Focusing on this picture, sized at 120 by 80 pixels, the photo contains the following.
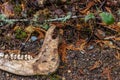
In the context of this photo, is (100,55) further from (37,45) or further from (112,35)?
(37,45)

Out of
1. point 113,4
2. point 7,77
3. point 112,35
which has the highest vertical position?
point 113,4

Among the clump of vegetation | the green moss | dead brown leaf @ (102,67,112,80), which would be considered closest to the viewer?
dead brown leaf @ (102,67,112,80)

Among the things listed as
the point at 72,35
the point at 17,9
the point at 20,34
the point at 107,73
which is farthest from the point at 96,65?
the point at 17,9

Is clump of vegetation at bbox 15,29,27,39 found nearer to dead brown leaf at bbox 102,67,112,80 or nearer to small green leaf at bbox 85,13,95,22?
small green leaf at bbox 85,13,95,22

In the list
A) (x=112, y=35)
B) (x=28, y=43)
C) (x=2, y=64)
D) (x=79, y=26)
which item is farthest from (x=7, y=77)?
(x=112, y=35)

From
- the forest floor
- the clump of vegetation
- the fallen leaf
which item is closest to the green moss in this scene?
the forest floor
